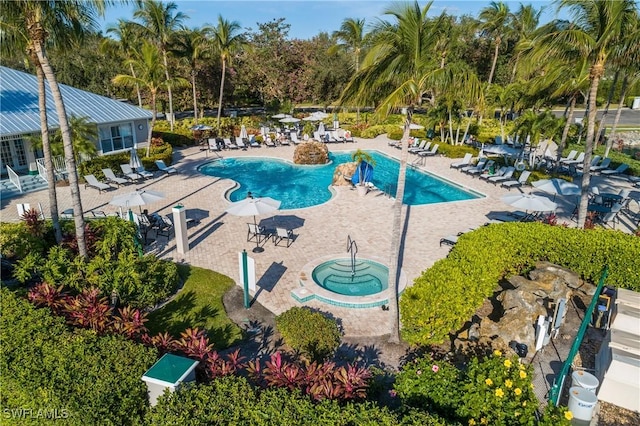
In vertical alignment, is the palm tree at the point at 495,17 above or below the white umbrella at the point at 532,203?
above

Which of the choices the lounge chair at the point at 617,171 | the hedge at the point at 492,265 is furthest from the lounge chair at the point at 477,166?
the hedge at the point at 492,265

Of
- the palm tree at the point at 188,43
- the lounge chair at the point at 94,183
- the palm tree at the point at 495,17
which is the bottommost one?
the lounge chair at the point at 94,183

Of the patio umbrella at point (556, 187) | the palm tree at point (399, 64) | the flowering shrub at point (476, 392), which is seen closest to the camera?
the flowering shrub at point (476, 392)

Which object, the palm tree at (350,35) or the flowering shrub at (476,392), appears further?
the palm tree at (350,35)

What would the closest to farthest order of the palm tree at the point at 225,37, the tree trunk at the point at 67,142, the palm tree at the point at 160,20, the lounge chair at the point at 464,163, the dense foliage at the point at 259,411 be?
1. the dense foliage at the point at 259,411
2. the tree trunk at the point at 67,142
3. the lounge chair at the point at 464,163
4. the palm tree at the point at 160,20
5. the palm tree at the point at 225,37

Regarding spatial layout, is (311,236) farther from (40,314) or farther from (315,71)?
(315,71)

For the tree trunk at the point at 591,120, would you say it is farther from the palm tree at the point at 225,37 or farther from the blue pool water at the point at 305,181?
the palm tree at the point at 225,37

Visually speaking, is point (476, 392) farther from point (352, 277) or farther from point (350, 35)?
point (350, 35)

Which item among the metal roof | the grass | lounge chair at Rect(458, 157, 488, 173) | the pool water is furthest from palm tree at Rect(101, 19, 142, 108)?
the pool water
